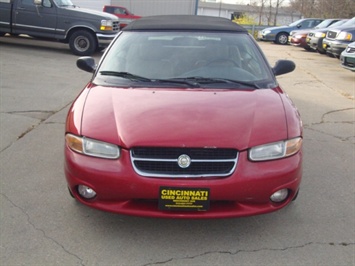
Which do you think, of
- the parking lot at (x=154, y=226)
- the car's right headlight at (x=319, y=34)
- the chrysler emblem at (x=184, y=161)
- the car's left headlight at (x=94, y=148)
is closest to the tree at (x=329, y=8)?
the car's right headlight at (x=319, y=34)

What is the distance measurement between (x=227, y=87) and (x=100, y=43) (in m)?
9.74

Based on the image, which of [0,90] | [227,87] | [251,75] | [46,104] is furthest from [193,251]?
[0,90]

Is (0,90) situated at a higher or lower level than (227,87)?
lower

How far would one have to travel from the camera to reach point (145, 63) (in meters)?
3.80

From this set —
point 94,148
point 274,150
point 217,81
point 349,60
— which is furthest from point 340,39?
point 94,148

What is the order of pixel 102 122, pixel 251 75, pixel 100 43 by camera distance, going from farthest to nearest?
pixel 100 43 → pixel 251 75 → pixel 102 122

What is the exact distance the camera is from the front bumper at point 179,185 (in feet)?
8.54

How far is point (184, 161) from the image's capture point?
2625 mm

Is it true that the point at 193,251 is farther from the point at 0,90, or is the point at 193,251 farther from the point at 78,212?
the point at 0,90

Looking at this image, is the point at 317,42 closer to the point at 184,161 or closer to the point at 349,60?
the point at 349,60

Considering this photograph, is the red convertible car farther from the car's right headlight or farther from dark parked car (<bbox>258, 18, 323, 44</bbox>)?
dark parked car (<bbox>258, 18, 323, 44</bbox>)

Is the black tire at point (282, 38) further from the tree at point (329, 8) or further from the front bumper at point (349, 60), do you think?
the front bumper at point (349, 60)

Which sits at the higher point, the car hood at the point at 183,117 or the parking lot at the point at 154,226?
the car hood at the point at 183,117

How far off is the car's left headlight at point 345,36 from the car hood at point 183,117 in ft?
34.0
